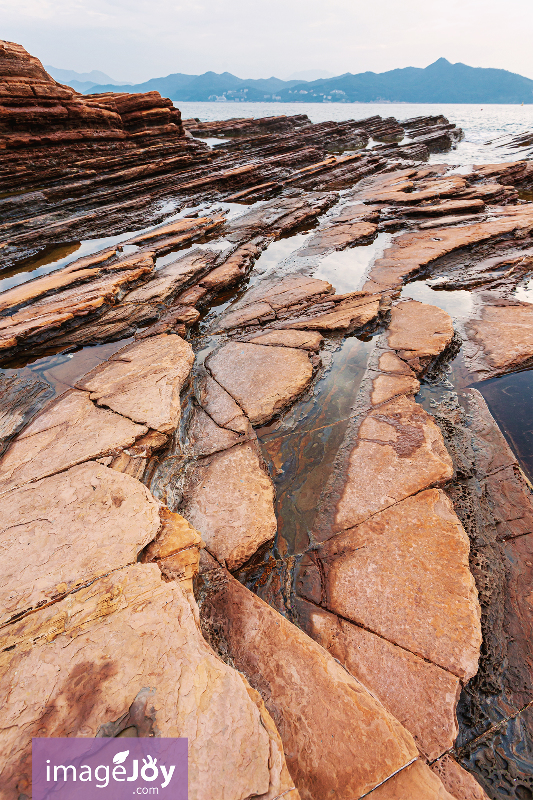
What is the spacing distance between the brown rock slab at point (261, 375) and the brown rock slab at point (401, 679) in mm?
1926

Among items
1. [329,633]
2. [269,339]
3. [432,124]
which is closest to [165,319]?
[269,339]

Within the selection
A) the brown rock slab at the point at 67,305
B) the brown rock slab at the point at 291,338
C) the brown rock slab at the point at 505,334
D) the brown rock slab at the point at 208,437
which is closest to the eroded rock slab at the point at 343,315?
the brown rock slab at the point at 291,338

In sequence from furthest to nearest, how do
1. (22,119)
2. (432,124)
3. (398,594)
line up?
(432,124) → (22,119) → (398,594)

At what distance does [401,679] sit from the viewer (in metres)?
1.84

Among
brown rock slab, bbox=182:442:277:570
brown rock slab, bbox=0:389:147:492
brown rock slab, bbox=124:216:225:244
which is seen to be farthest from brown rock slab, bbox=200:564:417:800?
brown rock slab, bbox=124:216:225:244

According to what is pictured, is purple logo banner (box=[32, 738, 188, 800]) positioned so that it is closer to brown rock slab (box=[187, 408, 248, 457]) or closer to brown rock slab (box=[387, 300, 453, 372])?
brown rock slab (box=[187, 408, 248, 457])

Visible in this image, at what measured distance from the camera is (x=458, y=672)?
1.83m

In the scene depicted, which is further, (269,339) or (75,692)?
(269,339)

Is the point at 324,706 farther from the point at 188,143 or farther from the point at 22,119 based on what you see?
the point at 188,143

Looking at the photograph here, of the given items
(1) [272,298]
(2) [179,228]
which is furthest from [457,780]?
(2) [179,228]

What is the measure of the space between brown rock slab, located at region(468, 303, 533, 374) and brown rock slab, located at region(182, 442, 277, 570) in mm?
2988

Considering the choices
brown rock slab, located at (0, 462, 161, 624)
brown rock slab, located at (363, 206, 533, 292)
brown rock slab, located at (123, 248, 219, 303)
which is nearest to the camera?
brown rock slab, located at (0, 462, 161, 624)

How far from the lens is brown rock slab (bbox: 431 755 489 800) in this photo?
4.88ft

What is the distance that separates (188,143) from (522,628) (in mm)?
22861
